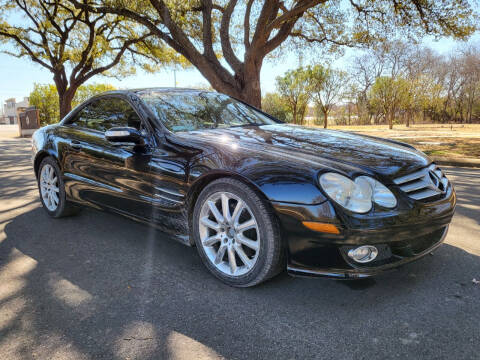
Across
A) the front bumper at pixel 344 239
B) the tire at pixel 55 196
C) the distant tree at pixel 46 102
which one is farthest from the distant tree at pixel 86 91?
the front bumper at pixel 344 239

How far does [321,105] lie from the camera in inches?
1642

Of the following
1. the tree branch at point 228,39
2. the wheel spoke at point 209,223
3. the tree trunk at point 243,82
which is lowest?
the wheel spoke at point 209,223

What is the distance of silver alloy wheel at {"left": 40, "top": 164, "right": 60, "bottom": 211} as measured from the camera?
419 cm

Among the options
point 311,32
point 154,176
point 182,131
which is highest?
point 311,32

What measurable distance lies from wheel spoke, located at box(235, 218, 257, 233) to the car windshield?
3.43 feet

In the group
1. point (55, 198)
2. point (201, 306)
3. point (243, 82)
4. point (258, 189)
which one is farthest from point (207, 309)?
point (243, 82)

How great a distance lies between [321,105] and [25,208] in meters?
39.6

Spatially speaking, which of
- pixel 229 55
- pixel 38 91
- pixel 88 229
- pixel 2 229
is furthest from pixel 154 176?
pixel 38 91

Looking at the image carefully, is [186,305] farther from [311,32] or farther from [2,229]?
[311,32]

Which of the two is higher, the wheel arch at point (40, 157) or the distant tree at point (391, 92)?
the distant tree at point (391, 92)

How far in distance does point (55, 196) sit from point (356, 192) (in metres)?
3.36

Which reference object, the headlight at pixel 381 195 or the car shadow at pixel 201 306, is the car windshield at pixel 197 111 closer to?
the car shadow at pixel 201 306

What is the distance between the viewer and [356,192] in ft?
7.32

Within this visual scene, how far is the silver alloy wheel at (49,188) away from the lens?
4191 millimetres
